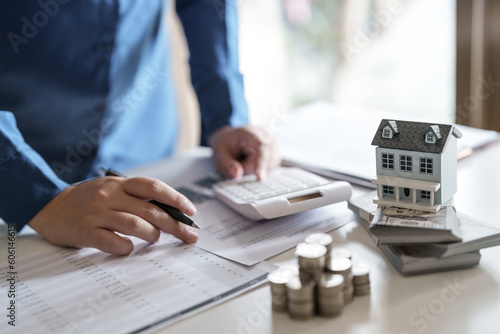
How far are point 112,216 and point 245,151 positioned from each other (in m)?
0.41

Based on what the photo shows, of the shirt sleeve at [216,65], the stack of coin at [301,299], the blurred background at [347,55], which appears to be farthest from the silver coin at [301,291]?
the blurred background at [347,55]

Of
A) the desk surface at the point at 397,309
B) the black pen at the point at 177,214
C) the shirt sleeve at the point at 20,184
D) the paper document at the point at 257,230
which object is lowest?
the desk surface at the point at 397,309

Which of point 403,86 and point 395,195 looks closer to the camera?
point 395,195

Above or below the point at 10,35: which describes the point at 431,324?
below

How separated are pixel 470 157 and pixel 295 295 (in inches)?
27.6

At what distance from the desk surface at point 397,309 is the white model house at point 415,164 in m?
0.10

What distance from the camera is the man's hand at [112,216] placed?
0.88m

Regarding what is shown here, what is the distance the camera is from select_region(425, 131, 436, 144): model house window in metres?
0.80

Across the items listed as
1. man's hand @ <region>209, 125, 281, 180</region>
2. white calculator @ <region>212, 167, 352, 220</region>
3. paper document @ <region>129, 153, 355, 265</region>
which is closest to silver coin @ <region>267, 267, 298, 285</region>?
paper document @ <region>129, 153, 355, 265</region>

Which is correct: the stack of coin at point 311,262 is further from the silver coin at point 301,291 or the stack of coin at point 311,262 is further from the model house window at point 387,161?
the model house window at point 387,161

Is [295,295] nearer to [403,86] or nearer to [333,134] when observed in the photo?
[333,134]

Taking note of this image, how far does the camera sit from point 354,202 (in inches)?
36.6

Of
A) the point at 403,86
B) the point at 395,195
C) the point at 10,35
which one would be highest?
the point at 10,35

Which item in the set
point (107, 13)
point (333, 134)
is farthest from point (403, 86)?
point (107, 13)
